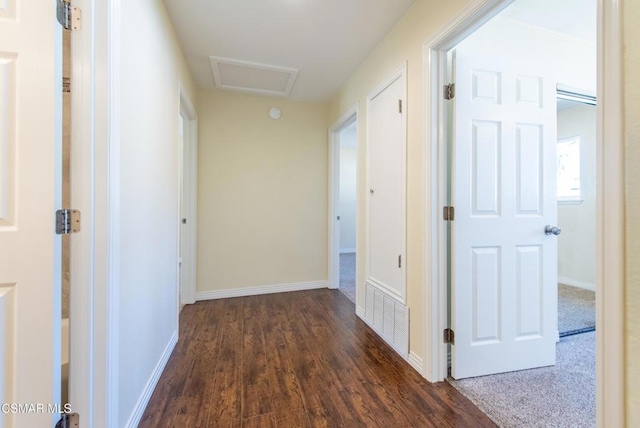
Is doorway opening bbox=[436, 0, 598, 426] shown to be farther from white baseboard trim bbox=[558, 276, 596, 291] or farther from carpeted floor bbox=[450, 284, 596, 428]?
white baseboard trim bbox=[558, 276, 596, 291]

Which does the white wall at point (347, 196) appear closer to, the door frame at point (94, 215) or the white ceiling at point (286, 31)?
the white ceiling at point (286, 31)

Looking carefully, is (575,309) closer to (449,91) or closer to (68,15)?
(449,91)

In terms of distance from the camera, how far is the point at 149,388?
150cm

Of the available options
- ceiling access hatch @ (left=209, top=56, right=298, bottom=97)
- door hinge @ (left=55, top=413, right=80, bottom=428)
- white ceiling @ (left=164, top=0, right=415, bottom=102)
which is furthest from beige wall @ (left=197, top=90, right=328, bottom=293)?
door hinge @ (left=55, top=413, right=80, bottom=428)

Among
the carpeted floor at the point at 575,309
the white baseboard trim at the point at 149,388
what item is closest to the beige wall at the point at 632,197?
the white baseboard trim at the point at 149,388

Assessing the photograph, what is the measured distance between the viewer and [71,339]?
1.00 meters

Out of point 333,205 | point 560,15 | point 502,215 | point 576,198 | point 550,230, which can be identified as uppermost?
point 560,15

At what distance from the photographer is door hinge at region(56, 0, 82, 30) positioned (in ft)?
3.16

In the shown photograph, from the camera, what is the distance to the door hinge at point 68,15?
0.96 m

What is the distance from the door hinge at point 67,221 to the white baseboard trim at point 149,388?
37.5 inches

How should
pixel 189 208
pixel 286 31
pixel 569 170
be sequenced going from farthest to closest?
pixel 569 170 → pixel 189 208 → pixel 286 31

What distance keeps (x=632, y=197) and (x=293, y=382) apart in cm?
178

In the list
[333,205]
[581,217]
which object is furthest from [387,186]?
[581,217]

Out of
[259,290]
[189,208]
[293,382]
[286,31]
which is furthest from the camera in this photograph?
[259,290]
